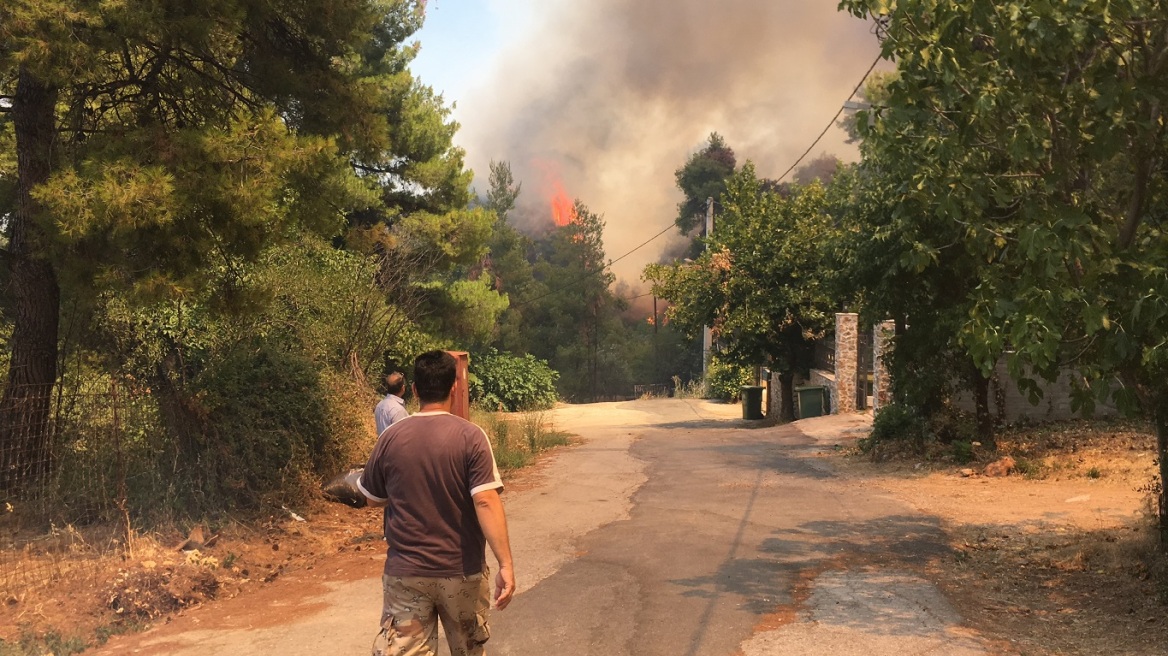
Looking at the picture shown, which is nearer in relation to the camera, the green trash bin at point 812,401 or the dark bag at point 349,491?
the dark bag at point 349,491

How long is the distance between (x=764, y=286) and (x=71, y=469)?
1975 centimetres

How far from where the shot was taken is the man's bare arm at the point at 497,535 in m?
3.71

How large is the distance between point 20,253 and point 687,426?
19.8 meters

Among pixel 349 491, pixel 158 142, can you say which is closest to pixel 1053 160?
pixel 349 491

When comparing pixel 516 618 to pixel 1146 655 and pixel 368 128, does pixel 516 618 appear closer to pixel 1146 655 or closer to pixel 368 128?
pixel 1146 655

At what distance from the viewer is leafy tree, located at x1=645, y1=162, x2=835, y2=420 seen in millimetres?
25078

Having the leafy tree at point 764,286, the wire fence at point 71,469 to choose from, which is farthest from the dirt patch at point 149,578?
the leafy tree at point 764,286

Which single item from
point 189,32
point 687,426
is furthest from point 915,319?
point 687,426

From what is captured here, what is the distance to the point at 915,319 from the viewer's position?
12.9 meters

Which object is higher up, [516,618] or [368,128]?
[368,128]

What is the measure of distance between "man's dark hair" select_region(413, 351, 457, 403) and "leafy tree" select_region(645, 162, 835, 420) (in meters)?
21.3

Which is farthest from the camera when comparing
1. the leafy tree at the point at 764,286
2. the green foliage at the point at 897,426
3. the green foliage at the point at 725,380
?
the green foliage at the point at 725,380

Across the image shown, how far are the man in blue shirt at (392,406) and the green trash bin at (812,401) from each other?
18.4 m

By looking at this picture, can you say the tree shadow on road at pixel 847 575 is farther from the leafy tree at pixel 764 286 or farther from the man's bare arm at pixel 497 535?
the leafy tree at pixel 764 286
